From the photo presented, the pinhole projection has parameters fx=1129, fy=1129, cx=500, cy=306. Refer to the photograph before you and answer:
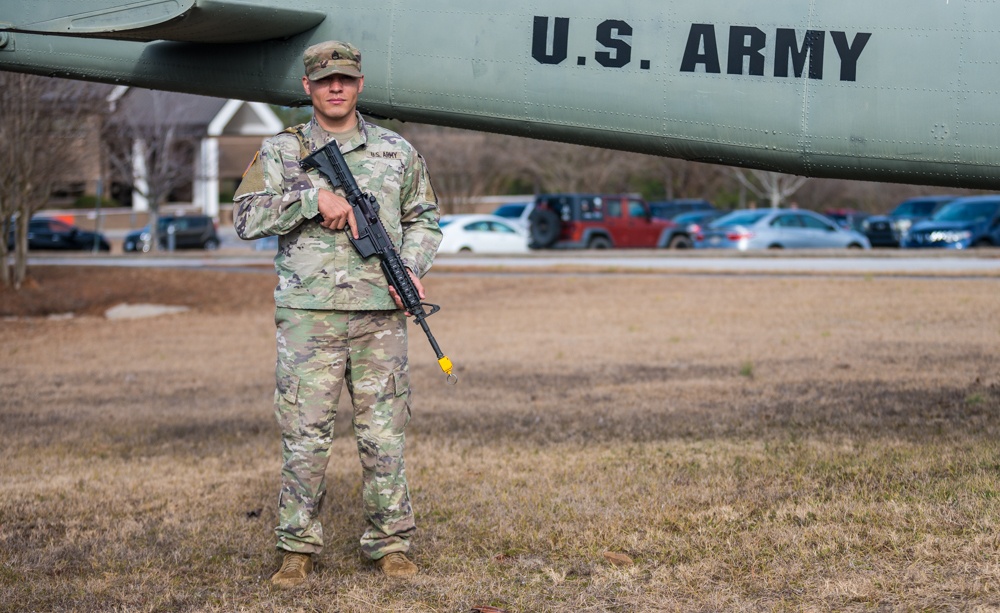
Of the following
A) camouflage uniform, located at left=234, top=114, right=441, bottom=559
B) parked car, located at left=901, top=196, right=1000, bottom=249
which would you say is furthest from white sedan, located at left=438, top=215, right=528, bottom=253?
camouflage uniform, located at left=234, top=114, right=441, bottom=559

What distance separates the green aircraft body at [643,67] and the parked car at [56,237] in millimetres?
37096

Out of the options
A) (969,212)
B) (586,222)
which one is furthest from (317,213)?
(969,212)

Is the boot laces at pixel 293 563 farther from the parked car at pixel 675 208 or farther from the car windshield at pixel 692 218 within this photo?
the parked car at pixel 675 208

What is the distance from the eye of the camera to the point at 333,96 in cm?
501

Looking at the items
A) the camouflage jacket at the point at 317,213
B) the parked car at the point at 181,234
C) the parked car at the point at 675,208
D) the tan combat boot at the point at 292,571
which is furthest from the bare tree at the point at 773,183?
the tan combat boot at the point at 292,571

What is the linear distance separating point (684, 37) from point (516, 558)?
10.2 ft

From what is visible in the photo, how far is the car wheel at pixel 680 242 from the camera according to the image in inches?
1294

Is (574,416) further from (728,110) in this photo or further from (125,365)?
(125,365)

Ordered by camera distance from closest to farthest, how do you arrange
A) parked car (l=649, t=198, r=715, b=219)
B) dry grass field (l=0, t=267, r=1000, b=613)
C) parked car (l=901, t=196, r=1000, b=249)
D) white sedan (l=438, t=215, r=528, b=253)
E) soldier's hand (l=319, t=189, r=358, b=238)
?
dry grass field (l=0, t=267, r=1000, b=613) < soldier's hand (l=319, t=189, r=358, b=238) < parked car (l=901, t=196, r=1000, b=249) < white sedan (l=438, t=215, r=528, b=253) < parked car (l=649, t=198, r=715, b=219)

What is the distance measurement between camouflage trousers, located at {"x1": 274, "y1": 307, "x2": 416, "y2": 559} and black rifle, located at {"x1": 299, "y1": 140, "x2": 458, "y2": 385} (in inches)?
7.1

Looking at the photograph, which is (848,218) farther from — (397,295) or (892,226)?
(397,295)

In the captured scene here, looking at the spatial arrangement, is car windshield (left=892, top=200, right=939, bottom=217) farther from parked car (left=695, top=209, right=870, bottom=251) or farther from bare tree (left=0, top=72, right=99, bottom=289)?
bare tree (left=0, top=72, right=99, bottom=289)

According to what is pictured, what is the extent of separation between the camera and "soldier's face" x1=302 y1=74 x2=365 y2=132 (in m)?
5.00

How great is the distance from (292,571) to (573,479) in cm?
216
